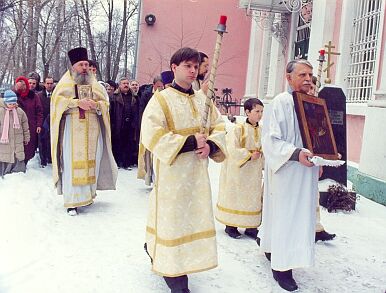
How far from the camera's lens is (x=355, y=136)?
871 cm

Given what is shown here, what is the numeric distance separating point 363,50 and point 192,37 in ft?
39.4

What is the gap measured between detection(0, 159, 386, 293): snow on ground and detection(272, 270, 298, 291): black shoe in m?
0.08

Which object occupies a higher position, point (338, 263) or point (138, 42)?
point (138, 42)

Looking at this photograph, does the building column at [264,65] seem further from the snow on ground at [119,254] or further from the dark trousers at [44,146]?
the snow on ground at [119,254]

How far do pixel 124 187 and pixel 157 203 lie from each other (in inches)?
158

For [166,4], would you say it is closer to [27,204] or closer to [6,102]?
[6,102]

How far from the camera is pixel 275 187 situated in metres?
3.91

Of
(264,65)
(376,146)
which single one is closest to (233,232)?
(376,146)

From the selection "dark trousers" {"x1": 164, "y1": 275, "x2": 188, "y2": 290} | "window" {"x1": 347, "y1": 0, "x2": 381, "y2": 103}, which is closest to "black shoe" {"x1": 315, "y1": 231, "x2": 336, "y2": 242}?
"dark trousers" {"x1": 164, "y1": 275, "x2": 188, "y2": 290}

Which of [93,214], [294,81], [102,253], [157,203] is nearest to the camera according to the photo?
[157,203]

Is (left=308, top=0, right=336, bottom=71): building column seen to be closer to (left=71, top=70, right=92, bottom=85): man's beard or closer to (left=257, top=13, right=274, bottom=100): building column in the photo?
(left=257, top=13, right=274, bottom=100): building column

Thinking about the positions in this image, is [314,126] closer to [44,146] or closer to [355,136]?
[355,136]

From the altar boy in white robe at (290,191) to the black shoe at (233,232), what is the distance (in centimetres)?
124

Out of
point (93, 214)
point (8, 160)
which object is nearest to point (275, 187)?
point (93, 214)
